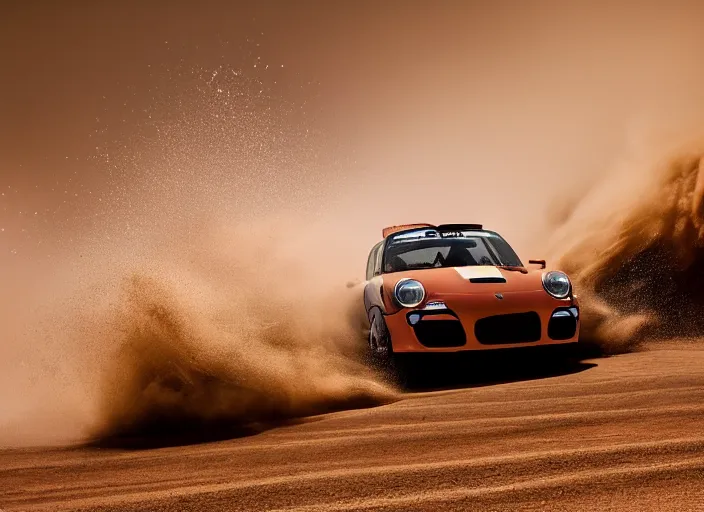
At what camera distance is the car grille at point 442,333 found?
623 centimetres

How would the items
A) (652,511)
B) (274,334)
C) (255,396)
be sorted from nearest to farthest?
(652,511) < (255,396) < (274,334)

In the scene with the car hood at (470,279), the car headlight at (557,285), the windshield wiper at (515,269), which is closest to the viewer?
the car hood at (470,279)

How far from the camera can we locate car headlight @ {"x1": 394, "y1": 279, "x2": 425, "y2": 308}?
6.35 meters

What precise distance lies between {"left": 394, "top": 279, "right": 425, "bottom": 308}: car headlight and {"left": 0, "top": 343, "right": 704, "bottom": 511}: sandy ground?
96 centimetres

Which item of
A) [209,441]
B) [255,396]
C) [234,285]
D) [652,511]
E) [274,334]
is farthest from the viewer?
[234,285]

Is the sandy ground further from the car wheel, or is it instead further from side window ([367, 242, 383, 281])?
side window ([367, 242, 383, 281])

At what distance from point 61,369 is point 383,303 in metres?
2.69

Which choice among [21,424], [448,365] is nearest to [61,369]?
[21,424]

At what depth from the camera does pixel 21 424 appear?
19.6 feet

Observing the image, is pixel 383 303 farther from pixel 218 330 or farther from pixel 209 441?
pixel 209 441

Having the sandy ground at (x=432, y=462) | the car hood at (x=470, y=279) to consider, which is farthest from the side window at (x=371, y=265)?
the sandy ground at (x=432, y=462)

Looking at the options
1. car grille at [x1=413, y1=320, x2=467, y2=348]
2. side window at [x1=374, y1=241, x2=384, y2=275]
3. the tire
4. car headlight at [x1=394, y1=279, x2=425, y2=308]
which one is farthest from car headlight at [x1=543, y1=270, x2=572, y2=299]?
side window at [x1=374, y1=241, x2=384, y2=275]

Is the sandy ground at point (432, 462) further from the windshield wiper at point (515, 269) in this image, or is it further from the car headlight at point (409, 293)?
the windshield wiper at point (515, 269)

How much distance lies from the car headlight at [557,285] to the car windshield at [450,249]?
755 mm
